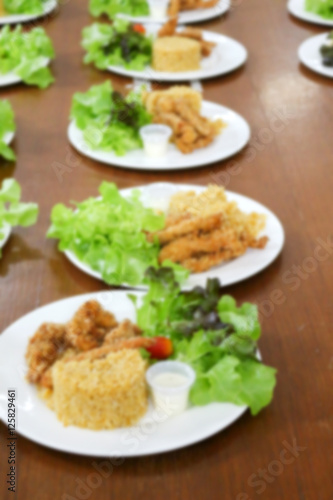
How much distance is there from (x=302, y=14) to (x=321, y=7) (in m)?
0.10

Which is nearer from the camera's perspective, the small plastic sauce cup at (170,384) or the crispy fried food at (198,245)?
the small plastic sauce cup at (170,384)

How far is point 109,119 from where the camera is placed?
2.71m

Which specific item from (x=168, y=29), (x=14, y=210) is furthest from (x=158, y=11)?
(x=14, y=210)

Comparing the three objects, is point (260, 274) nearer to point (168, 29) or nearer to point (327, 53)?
point (327, 53)

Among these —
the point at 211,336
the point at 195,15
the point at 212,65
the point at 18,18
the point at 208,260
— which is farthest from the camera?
the point at 195,15

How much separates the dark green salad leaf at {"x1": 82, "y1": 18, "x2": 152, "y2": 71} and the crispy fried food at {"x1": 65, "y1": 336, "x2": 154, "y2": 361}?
1912 millimetres

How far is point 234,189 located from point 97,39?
1239 mm

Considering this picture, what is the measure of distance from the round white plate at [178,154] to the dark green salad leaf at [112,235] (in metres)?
0.51

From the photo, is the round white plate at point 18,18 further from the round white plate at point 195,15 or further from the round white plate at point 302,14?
the round white plate at point 302,14

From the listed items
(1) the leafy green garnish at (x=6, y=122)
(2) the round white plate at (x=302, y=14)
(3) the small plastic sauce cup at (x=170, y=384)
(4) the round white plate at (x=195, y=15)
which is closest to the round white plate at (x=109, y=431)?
(3) the small plastic sauce cup at (x=170, y=384)

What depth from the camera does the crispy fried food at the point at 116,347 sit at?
1.55 meters

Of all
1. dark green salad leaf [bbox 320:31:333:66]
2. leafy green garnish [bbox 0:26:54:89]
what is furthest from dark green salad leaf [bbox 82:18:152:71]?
dark green salad leaf [bbox 320:31:333:66]

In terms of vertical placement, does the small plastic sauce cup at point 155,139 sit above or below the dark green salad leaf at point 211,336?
below

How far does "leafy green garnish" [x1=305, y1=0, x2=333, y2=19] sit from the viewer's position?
390 cm
